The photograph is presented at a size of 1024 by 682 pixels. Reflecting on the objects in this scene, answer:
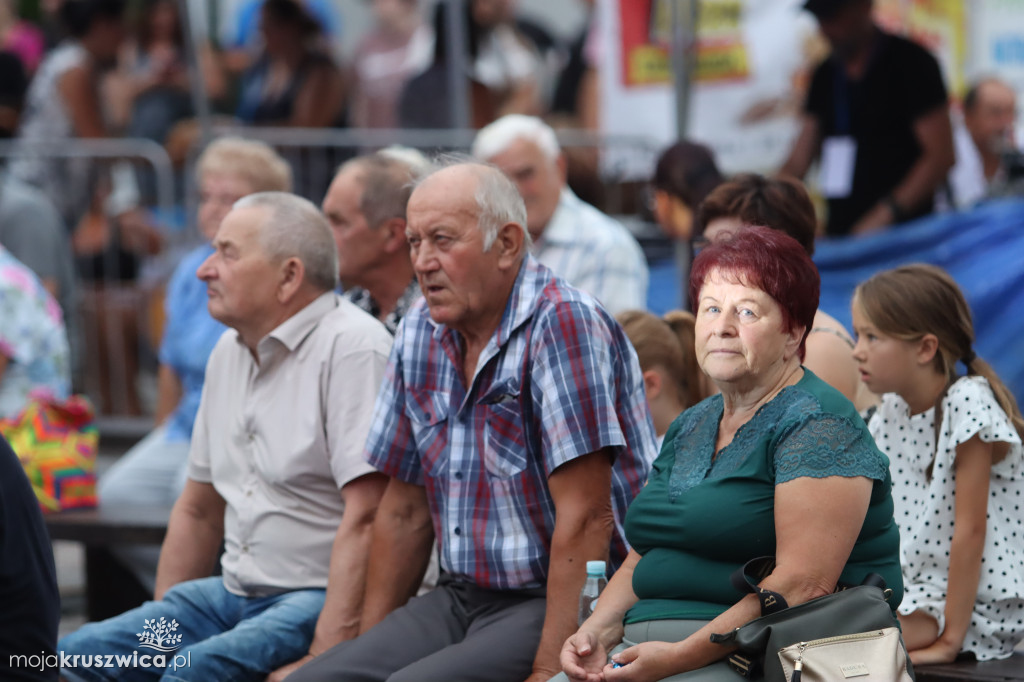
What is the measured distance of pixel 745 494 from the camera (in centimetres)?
276

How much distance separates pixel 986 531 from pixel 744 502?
3.26 ft

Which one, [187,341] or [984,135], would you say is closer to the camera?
[187,341]

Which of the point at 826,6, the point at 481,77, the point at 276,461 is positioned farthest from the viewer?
the point at 481,77

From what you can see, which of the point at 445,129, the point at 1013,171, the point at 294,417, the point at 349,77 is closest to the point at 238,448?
the point at 294,417

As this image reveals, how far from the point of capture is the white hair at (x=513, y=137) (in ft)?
18.8

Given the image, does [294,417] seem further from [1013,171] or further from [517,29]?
[517,29]

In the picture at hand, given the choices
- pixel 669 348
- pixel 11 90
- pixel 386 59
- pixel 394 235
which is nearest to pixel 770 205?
pixel 669 348

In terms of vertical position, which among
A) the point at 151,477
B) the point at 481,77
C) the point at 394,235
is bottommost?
the point at 151,477

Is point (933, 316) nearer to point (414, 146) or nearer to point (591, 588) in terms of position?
point (591, 588)

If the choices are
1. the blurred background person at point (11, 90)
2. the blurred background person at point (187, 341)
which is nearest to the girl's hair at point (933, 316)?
the blurred background person at point (187, 341)

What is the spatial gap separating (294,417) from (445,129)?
465 centimetres

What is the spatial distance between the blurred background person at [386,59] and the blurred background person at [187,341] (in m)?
3.46

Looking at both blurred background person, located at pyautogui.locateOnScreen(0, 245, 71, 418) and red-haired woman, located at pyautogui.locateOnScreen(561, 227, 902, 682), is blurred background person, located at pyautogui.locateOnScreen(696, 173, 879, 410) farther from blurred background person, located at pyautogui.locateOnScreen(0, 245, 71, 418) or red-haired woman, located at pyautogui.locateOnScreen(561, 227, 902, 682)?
blurred background person, located at pyautogui.locateOnScreen(0, 245, 71, 418)

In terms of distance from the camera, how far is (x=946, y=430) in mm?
3354
